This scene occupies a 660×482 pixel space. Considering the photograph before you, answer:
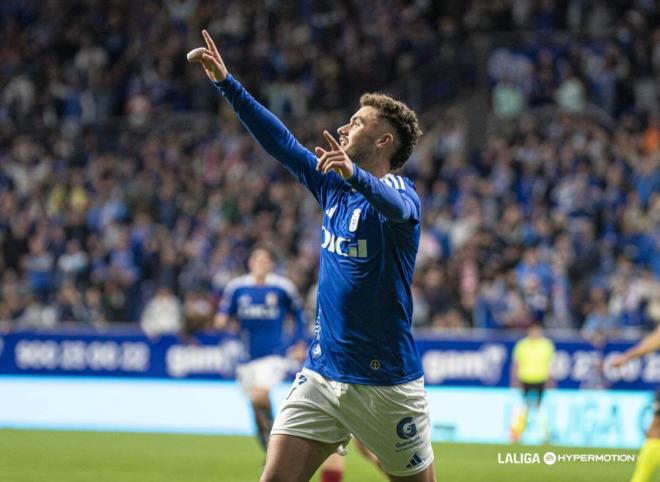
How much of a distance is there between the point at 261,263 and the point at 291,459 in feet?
23.2

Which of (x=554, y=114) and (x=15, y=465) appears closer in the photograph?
(x=15, y=465)

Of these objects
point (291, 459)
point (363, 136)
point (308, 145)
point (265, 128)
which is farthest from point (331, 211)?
point (308, 145)

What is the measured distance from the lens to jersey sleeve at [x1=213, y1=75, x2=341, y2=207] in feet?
20.1

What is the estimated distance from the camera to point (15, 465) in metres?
11.7

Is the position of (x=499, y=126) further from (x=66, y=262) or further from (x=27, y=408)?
(x=27, y=408)

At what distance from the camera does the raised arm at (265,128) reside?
612 centimetres

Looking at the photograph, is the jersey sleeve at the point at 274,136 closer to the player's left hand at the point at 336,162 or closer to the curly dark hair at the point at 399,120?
the curly dark hair at the point at 399,120

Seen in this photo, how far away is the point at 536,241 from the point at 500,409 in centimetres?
393

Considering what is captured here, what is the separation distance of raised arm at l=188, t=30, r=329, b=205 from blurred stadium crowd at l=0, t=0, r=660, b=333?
11.4m

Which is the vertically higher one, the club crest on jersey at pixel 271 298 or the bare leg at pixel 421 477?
the club crest on jersey at pixel 271 298

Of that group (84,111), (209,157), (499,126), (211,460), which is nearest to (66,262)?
(209,157)

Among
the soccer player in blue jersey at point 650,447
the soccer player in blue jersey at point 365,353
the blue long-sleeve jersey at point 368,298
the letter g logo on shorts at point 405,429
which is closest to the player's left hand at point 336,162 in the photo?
the soccer player in blue jersey at point 365,353

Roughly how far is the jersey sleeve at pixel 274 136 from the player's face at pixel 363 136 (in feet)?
0.67

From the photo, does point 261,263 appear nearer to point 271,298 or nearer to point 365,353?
point 271,298
